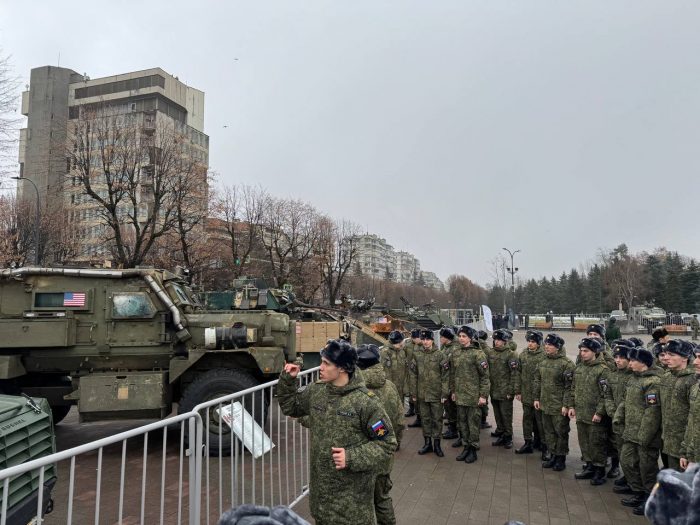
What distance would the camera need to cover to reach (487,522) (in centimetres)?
425

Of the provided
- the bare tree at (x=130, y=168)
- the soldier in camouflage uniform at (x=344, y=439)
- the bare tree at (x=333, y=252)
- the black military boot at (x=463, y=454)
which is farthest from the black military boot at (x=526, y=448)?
the bare tree at (x=333, y=252)

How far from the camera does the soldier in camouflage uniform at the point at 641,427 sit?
178 inches

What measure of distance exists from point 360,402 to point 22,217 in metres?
24.1

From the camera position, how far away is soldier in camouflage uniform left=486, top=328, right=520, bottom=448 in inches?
265

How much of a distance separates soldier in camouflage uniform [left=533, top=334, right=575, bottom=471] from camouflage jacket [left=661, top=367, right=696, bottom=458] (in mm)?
1386

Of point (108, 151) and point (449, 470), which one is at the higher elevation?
point (108, 151)

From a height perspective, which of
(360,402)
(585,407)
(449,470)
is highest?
(360,402)

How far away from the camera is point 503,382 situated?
268 inches

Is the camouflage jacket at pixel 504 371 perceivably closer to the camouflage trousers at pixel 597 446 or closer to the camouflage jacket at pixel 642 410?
the camouflage trousers at pixel 597 446

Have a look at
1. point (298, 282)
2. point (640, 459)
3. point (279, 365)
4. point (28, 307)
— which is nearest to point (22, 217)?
point (298, 282)

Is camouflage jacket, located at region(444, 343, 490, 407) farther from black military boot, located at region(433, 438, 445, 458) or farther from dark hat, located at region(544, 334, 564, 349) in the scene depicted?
dark hat, located at region(544, 334, 564, 349)

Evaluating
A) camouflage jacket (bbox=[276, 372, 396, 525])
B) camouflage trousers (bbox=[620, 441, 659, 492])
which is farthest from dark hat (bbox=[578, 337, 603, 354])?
camouflage jacket (bbox=[276, 372, 396, 525])

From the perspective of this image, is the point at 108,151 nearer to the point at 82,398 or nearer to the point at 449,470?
the point at 82,398

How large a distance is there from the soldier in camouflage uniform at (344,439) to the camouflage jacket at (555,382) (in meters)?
3.73
